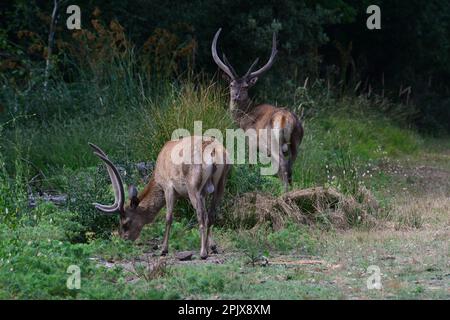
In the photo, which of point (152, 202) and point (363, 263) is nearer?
point (363, 263)

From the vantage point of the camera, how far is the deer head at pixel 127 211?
10945 millimetres

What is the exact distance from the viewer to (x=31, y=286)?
8070 millimetres

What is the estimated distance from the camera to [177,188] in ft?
35.3

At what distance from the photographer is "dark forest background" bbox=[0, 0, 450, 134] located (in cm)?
1836

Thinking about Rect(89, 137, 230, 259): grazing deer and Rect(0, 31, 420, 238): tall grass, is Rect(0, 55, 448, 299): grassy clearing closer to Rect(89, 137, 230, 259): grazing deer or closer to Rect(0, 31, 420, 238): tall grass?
Rect(0, 31, 420, 238): tall grass

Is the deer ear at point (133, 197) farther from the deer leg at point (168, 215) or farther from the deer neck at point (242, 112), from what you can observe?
the deer neck at point (242, 112)

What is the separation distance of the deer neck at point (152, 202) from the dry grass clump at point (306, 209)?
3.51 ft

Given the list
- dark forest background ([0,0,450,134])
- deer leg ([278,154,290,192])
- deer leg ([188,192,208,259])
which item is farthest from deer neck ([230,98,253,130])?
deer leg ([188,192,208,259])

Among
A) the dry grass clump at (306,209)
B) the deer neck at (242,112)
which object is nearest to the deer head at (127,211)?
the dry grass clump at (306,209)

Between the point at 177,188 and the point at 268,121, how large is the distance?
15.4ft

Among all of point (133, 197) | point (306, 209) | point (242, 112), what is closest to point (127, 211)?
point (133, 197)

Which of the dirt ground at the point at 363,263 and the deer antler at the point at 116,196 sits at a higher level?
the deer antler at the point at 116,196

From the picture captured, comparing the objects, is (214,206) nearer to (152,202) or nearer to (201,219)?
(201,219)
